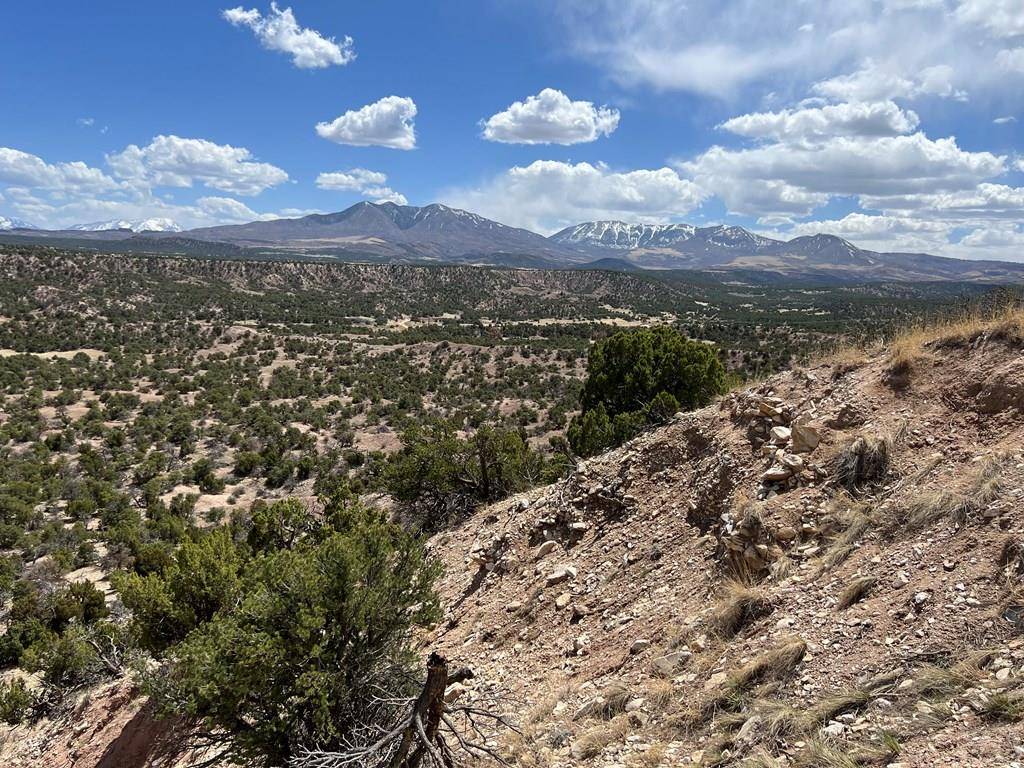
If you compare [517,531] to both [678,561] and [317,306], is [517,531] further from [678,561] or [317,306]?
[317,306]

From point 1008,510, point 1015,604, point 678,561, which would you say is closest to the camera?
point 1015,604

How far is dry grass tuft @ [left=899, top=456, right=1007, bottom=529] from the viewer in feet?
21.6

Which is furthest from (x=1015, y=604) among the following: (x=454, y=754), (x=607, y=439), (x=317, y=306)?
(x=317, y=306)

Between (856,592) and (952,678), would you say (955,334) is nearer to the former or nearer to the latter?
(856,592)

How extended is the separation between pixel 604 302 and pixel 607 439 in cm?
15125

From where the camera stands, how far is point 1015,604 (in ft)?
17.4

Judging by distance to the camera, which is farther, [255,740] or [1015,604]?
[255,740]

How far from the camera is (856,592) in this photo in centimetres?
646

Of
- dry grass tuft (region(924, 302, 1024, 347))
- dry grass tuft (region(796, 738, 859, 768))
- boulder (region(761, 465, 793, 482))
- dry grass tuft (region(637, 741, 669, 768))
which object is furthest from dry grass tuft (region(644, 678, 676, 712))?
dry grass tuft (region(924, 302, 1024, 347))

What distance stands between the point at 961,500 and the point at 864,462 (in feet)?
5.37

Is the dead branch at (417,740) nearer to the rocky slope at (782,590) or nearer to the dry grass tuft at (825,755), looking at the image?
the rocky slope at (782,590)

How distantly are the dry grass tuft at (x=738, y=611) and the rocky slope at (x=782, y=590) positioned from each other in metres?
0.03

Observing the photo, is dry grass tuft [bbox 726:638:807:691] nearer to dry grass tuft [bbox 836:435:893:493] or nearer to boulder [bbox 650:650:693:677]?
boulder [bbox 650:650:693:677]

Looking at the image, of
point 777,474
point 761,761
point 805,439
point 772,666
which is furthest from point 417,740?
point 805,439
